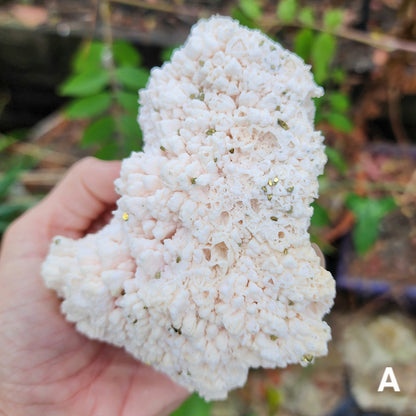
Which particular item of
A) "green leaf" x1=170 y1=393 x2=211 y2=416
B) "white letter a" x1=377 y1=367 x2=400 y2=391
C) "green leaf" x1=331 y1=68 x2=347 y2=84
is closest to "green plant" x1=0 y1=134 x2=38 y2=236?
"green leaf" x1=170 y1=393 x2=211 y2=416

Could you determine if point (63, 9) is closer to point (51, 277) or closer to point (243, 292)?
point (51, 277)

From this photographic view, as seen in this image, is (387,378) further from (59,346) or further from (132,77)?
(132,77)

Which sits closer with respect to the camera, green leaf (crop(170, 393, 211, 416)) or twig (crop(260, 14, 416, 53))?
green leaf (crop(170, 393, 211, 416))

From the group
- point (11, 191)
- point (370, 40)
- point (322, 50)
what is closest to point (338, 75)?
point (370, 40)

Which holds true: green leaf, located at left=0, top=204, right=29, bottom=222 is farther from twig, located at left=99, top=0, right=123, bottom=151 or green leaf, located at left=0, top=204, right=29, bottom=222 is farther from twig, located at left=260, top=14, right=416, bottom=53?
twig, located at left=260, top=14, right=416, bottom=53

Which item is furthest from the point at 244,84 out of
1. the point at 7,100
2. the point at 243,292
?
the point at 7,100

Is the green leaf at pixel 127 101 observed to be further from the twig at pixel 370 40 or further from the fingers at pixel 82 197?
the twig at pixel 370 40
